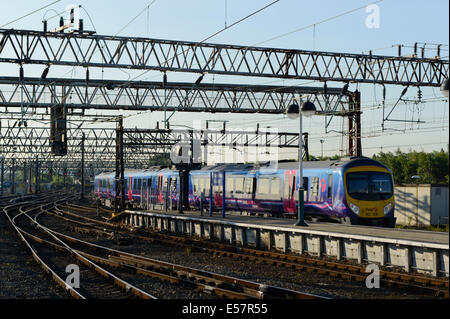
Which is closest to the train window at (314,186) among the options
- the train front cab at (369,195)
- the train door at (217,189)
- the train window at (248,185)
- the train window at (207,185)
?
the train front cab at (369,195)

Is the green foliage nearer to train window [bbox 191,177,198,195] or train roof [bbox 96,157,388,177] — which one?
train window [bbox 191,177,198,195]

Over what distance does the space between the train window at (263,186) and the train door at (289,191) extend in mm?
1737

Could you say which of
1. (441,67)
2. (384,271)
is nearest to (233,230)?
(384,271)

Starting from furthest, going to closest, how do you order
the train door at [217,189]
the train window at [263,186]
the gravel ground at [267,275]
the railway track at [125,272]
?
the train door at [217,189] < the train window at [263,186] < the gravel ground at [267,275] < the railway track at [125,272]

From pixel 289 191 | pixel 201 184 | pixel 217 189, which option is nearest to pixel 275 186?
pixel 289 191

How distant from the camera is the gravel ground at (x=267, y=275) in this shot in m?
13.3

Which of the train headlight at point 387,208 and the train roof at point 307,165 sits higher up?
the train roof at point 307,165

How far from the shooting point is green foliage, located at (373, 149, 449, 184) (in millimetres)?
86188

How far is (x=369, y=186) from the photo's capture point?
2397 centimetres

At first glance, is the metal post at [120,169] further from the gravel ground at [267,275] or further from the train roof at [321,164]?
the gravel ground at [267,275]

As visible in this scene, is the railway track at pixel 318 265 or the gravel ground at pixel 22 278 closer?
the railway track at pixel 318 265

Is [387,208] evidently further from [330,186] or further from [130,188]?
[130,188]

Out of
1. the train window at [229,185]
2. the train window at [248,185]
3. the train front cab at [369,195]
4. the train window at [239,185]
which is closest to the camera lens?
the train front cab at [369,195]

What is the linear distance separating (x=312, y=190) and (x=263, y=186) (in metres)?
4.25
